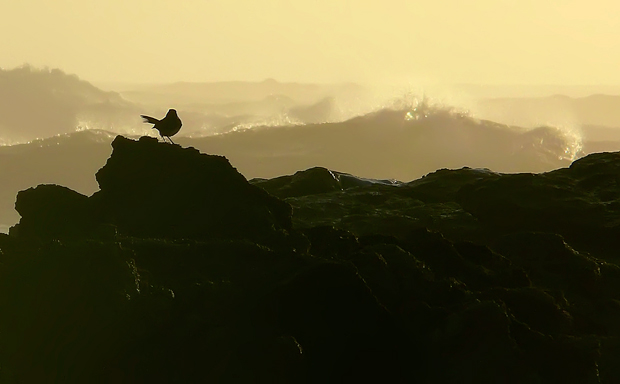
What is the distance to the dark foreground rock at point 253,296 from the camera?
17.5 m

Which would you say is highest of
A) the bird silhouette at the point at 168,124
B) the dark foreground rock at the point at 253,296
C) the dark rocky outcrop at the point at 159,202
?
the bird silhouette at the point at 168,124

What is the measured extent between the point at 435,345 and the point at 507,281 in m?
3.75

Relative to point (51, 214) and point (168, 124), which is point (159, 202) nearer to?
point (51, 214)

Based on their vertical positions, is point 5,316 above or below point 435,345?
above

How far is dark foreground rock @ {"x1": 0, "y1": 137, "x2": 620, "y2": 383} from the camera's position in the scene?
17.5 metres

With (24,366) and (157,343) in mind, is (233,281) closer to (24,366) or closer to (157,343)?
(157,343)

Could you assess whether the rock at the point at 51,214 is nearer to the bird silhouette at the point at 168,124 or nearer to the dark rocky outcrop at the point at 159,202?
the dark rocky outcrop at the point at 159,202

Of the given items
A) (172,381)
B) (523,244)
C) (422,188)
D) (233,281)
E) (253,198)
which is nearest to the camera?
(172,381)

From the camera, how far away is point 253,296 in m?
18.5

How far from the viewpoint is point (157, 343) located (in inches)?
687

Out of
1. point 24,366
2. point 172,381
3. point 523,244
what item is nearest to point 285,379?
point 172,381

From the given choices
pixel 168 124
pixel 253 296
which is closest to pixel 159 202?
pixel 168 124

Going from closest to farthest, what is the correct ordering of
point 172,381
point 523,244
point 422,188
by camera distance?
point 172,381
point 523,244
point 422,188

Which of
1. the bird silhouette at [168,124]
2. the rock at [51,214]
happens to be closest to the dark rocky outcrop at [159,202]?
A: the rock at [51,214]
